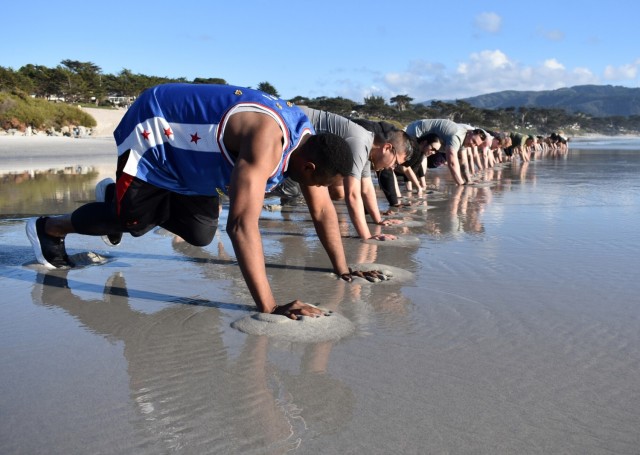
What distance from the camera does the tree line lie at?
5269 centimetres

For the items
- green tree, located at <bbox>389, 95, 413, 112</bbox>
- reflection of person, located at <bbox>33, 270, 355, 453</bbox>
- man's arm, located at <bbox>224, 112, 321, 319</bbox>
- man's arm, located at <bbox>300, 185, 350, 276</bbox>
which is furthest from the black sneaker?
green tree, located at <bbox>389, 95, 413, 112</bbox>

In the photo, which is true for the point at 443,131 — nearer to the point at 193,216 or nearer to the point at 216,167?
the point at 193,216

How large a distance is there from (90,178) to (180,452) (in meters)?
9.99

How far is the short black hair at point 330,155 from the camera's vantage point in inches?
97.6

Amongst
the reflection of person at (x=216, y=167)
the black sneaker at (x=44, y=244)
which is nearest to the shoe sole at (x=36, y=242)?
the black sneaker at (x=44, y=244)

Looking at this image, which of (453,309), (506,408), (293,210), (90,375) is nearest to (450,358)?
(506,408)

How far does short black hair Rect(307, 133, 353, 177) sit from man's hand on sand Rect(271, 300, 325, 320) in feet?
1.96

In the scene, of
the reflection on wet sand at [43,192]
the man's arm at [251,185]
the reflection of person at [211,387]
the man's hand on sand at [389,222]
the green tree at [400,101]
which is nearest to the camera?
the reflection of person at [211,387]

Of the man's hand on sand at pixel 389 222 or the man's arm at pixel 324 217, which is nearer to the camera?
the man's arm at pixel 324 217

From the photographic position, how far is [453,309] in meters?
2.88

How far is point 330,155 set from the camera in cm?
248

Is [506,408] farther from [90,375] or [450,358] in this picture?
[90,375]

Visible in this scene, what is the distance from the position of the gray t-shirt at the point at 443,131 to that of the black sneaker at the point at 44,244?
714cm

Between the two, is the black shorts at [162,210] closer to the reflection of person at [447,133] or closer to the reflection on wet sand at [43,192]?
the reflection on wet sand at [43,192]
